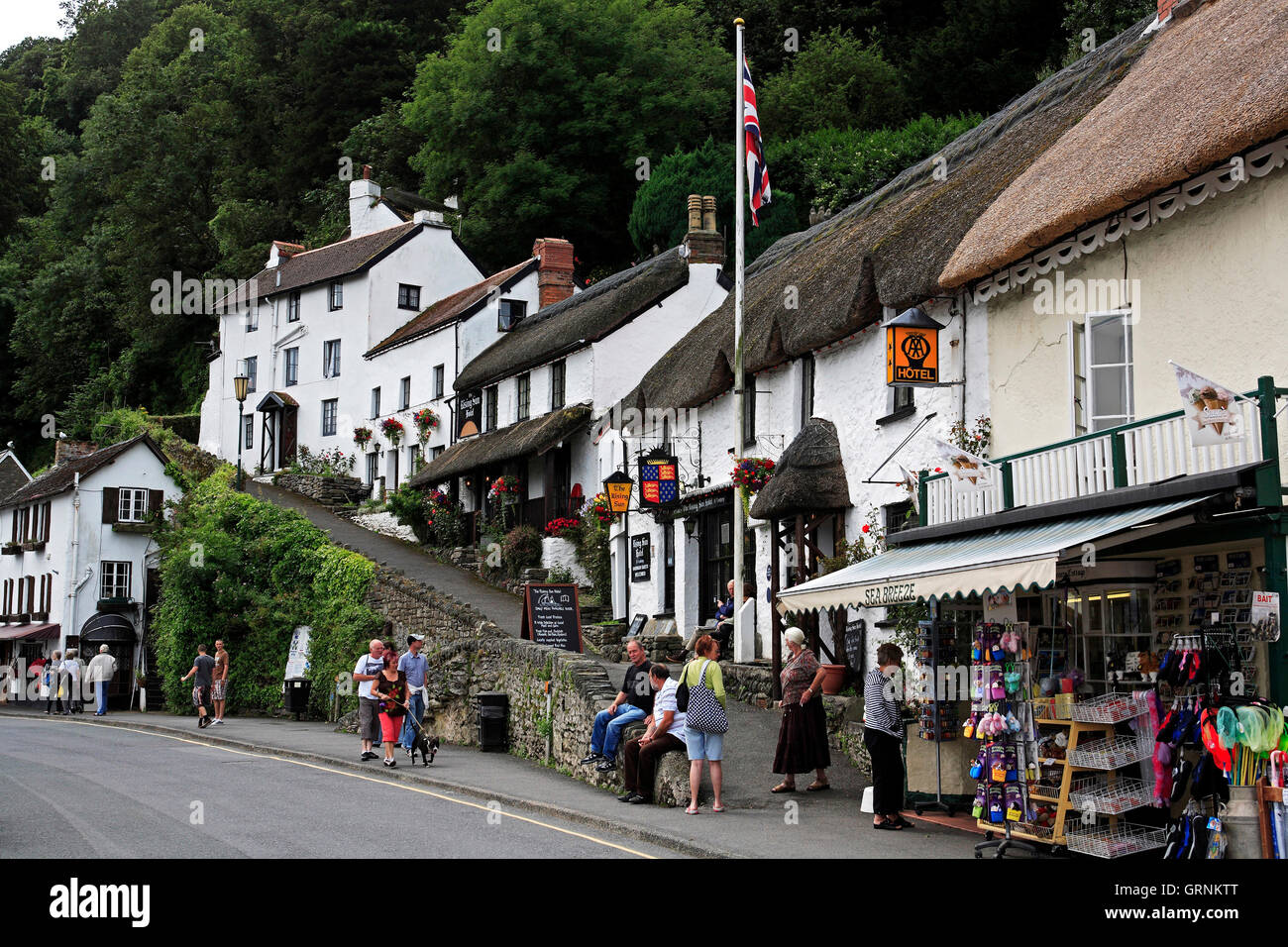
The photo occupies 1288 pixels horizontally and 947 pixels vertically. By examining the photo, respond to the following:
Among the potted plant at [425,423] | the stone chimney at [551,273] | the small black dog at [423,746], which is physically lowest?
the small black dog at [423,746]

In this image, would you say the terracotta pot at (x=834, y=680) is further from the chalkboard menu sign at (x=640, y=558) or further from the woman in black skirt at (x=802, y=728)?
the chalkboard menu sign at (x=640, y=558)

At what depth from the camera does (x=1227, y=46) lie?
13.9 meters

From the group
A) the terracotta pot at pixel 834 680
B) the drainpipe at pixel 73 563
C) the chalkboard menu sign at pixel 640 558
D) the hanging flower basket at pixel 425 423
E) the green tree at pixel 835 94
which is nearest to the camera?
the terracotta pot at pixel 834 680

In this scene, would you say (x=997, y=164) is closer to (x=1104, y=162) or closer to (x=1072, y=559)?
(x=1104, y=162)

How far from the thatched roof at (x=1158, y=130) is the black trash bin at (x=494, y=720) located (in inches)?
379

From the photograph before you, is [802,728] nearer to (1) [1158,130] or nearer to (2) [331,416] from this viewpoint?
(1) [1158,130]

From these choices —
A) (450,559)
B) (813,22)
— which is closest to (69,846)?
(450,559)

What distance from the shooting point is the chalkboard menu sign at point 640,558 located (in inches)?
1104

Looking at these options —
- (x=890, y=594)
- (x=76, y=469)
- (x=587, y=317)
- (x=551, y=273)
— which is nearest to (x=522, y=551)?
(x=587, y=317)

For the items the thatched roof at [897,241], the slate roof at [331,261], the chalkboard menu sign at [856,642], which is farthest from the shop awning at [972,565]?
the slate roof at [331,261]

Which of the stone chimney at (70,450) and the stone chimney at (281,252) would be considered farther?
the stone chimney at (281,252)

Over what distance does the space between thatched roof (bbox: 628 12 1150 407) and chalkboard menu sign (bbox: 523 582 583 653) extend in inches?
191

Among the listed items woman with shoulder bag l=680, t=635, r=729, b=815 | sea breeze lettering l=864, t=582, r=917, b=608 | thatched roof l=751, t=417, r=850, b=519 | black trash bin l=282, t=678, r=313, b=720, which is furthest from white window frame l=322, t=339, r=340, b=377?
sea breeze lettering l=864, t=582, r=917, b=608
